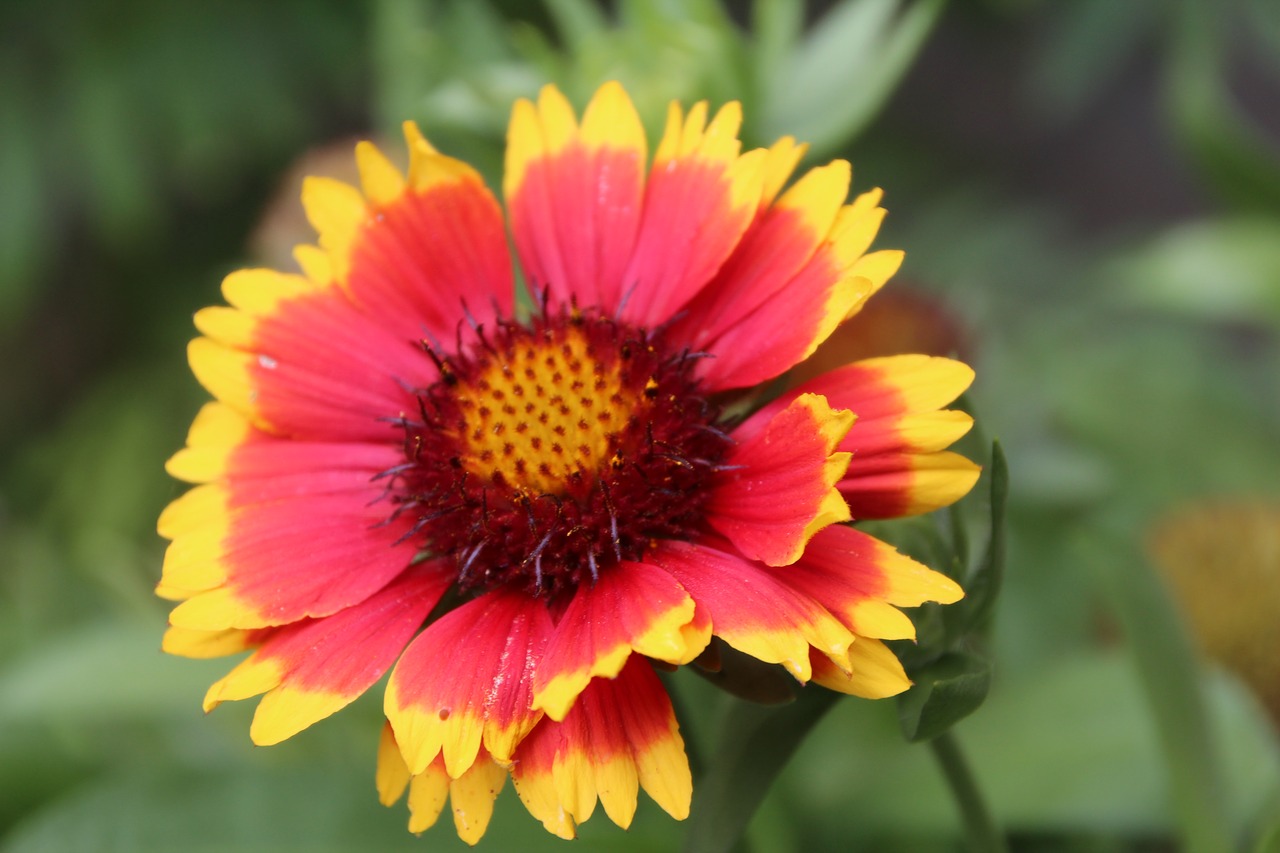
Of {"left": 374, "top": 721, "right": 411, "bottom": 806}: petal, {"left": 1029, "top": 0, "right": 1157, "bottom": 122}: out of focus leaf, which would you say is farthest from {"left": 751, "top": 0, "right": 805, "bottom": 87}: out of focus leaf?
{"left": 1029, "top": 0, "right": 1157, "bottom": 122}: out of focus leaf

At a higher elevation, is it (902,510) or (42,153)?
(902,510)


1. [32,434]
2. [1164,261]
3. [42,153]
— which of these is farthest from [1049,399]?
[32,434]

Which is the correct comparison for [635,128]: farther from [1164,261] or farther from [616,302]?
[1164,261]

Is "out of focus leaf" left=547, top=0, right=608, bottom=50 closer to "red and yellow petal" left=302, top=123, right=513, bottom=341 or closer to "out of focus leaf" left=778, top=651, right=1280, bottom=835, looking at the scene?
"red and yellow petal" left=302, top=123, right=513, bottom=341

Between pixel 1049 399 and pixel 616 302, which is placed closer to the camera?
pixel 616 302

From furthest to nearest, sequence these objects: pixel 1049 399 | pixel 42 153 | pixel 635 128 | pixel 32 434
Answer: pixel 32 434 < pixel 42 153 < pixel 1049 399 < pixel 635 128

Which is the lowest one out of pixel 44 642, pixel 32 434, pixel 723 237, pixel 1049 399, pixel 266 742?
pixel 32 434
